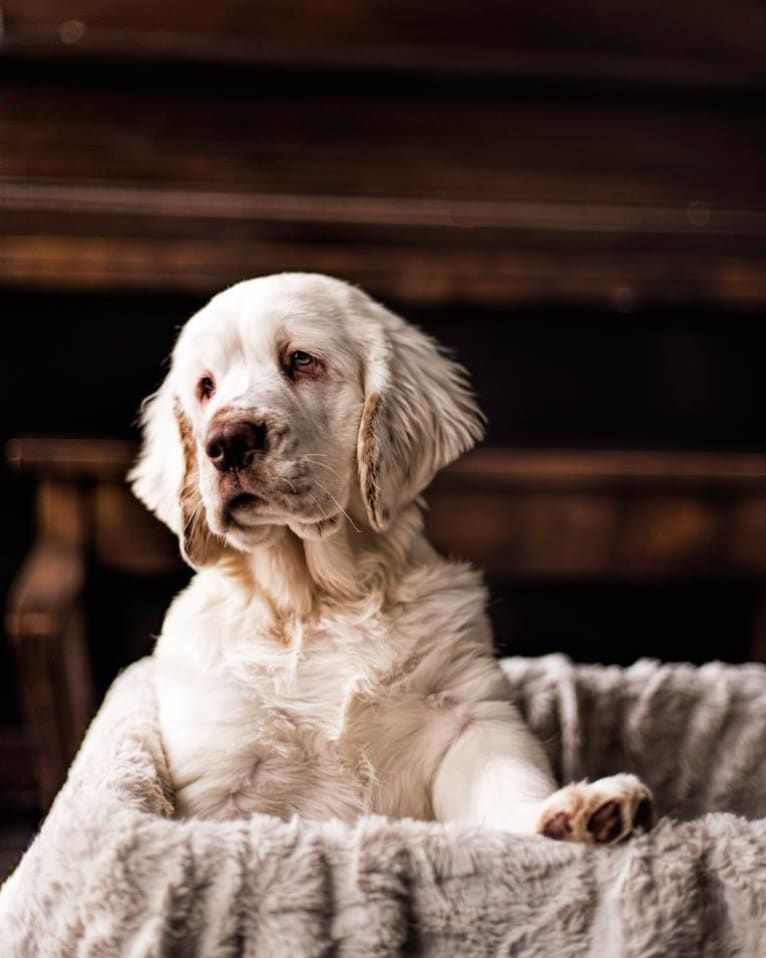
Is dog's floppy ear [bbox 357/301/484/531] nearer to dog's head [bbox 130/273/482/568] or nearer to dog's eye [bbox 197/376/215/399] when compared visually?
dog's head [bbox 130/273/482/568]

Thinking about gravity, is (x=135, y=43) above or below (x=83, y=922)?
above

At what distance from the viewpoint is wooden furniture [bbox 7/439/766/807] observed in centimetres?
153

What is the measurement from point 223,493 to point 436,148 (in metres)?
1.22

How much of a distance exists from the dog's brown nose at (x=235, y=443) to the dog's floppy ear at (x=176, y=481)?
0.13 metres

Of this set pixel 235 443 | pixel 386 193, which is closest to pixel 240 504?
pixel 235 443

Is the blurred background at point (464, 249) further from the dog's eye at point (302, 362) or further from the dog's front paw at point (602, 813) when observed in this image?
the dog's front paw at point (602, 813)

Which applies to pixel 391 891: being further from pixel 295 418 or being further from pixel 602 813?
pixel 295 418

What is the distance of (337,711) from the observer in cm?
94

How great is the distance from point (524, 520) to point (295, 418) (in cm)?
76

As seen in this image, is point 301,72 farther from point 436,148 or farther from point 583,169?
point 583,169

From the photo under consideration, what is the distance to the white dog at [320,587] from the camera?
0.89 metres

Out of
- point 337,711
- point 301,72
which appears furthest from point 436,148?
point 337,711

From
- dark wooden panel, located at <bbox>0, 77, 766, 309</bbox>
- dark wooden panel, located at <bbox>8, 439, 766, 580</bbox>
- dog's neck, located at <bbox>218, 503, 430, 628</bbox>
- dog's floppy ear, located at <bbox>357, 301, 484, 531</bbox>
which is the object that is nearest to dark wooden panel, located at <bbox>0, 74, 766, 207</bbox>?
dark wooden panel, located at <bbox>0, 77, 766, 309</bbox>

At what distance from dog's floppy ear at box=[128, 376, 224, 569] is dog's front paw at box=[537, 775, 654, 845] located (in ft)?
1.36
